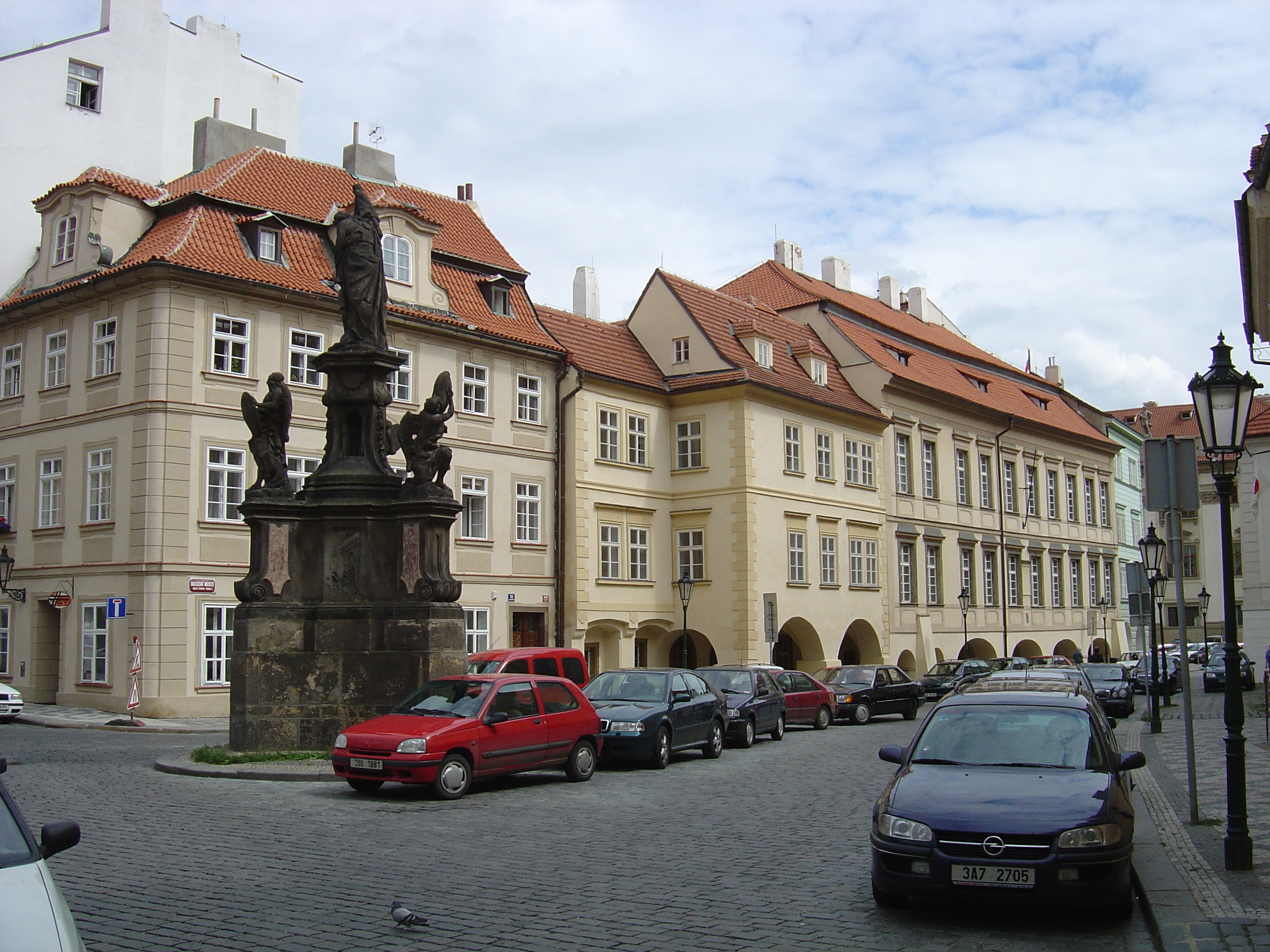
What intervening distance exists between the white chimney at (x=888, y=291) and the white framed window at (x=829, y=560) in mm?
20315

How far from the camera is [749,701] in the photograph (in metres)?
23.8

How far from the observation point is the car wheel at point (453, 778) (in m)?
14.7

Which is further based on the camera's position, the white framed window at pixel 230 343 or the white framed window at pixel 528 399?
the white framed window at pixel 528 399

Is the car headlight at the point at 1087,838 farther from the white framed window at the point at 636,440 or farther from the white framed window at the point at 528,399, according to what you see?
the white framed window at the point at 636,440

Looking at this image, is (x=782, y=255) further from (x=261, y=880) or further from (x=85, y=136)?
(x=261, y=880)

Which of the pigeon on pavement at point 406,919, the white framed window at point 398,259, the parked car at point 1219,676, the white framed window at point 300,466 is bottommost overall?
the parked car at point 1219,676

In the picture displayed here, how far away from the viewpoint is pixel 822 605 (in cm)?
4166

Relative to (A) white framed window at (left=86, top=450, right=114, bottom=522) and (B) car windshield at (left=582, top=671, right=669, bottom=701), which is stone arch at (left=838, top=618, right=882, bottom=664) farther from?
(A) white framed window at (left=86, top=450, right=114, bottom=522)

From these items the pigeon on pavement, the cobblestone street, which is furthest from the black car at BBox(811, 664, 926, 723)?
the pigeon on pavement

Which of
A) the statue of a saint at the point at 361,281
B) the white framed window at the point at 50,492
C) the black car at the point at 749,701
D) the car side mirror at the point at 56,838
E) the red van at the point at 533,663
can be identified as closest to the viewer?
the car side mirror at the point at 56,838

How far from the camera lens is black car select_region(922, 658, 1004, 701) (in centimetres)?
3766

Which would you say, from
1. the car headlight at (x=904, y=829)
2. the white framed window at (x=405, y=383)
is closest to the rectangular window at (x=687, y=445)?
the white framed window at (x=405, y=383)

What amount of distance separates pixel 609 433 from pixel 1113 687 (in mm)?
15600

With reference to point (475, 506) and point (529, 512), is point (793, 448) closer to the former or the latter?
point (529, 512)
